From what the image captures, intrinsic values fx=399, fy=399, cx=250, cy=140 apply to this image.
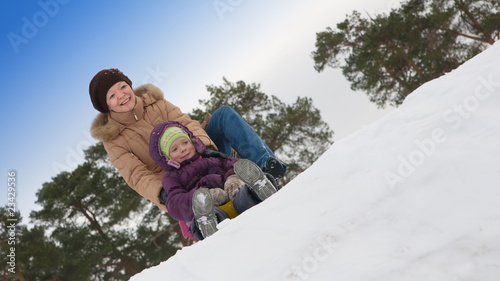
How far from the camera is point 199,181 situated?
314cm

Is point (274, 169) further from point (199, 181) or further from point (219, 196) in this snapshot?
point (199, 181)

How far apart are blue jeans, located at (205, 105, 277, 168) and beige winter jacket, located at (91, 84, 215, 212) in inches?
6.6

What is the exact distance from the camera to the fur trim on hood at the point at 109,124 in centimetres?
368

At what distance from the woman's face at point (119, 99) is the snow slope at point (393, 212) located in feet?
7.82

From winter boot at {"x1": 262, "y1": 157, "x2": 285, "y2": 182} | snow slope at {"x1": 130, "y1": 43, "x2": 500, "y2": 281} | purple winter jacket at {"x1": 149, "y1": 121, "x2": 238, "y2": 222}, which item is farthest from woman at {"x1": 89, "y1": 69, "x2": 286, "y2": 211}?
snow slope at {"x1": 130, "y1": 43, "x2": 500, "y2": 281}

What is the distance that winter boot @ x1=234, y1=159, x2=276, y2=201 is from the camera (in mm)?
2393

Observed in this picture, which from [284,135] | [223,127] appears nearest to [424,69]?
[284,135]

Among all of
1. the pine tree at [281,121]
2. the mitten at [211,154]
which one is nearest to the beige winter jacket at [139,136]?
the mitten at [211,154]

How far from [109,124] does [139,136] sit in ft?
0.97

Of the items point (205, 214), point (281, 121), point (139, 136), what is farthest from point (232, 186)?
point (281, 121)

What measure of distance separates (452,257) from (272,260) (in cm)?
53

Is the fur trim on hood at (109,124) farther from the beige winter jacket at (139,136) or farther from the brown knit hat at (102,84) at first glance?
the brown knit hat at (102,84)

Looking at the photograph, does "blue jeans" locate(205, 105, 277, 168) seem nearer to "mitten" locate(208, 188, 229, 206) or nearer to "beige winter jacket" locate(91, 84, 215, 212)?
"beige winter jacket" locate(91, 84, 215, 212)

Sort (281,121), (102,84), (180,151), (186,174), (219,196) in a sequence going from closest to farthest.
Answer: (219,196) < (186,174) < (180,151) < (102,84) < (281,121)
